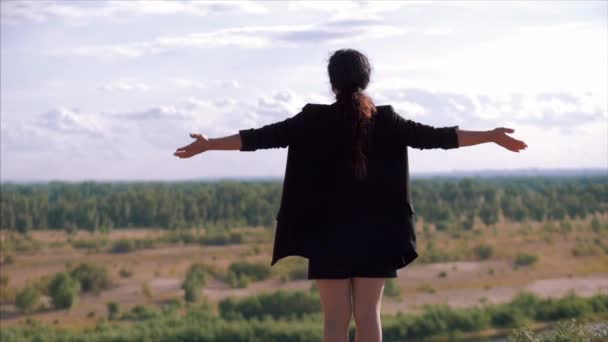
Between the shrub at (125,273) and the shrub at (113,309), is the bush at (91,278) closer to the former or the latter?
the shrub at (125,273)

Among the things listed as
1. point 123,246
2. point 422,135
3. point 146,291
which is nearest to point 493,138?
point 422,135

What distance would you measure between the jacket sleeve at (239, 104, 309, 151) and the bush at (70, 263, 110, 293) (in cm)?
3576

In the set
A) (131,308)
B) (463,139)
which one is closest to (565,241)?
(131,308)

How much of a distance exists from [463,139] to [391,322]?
24.9m

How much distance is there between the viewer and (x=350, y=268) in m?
3.41

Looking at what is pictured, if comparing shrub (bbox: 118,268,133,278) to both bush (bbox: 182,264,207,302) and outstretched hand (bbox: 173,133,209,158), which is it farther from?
outstretched hand (bbox: 173,133,209,158)

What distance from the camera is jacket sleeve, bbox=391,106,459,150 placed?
3.45 meters

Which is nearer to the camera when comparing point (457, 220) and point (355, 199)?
point (355, 199)

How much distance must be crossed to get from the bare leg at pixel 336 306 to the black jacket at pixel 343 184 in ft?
0.35

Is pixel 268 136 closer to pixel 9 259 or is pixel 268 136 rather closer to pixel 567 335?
pixel 567 335

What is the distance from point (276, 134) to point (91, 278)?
120 ft

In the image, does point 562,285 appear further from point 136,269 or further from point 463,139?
point 463,139

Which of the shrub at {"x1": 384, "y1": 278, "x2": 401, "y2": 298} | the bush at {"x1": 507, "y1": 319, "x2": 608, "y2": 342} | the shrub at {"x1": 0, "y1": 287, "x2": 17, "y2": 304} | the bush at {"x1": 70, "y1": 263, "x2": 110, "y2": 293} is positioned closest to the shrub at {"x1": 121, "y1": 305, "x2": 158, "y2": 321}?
the bush at {"x1": 70, "y1": 263, "x2": 110, "y2": 293}

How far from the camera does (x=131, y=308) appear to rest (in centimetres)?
3378
